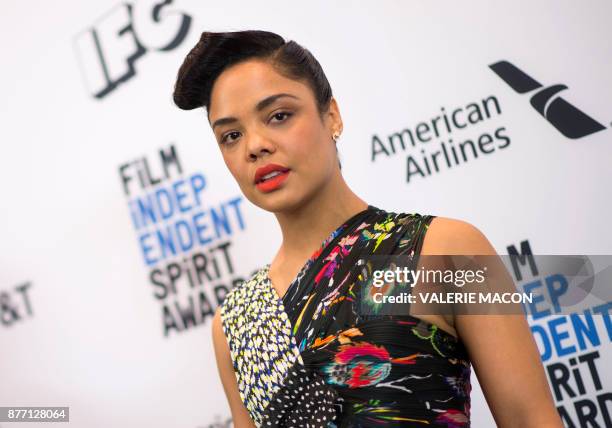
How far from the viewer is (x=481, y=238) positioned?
4.78 ft

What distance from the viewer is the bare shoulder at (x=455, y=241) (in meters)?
1.44

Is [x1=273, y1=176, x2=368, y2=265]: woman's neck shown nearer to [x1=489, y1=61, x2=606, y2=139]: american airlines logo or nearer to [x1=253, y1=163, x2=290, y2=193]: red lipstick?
[x1=253, y1=163, x2=290, y2=193]: red lipstick

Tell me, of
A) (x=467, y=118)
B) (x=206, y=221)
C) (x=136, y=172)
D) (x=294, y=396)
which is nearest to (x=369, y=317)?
(x=294, y=396)

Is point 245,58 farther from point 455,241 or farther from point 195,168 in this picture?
point 195,168

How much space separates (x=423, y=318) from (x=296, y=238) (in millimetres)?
382

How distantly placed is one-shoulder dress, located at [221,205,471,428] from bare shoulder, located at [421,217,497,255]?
25 millimetres

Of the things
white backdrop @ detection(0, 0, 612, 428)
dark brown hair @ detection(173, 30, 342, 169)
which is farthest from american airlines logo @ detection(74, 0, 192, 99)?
dark brown hair @ detection(173, 30, 342, 169)

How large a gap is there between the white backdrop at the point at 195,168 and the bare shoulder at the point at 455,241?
0.95m

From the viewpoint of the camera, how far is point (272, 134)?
61.2 inches

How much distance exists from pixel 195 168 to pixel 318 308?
135 cm

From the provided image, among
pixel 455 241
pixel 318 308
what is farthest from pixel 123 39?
pixel 455 241

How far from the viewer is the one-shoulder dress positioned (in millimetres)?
1410

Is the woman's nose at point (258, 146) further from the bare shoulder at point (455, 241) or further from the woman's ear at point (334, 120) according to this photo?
the bare shoulder at point (455, 241)

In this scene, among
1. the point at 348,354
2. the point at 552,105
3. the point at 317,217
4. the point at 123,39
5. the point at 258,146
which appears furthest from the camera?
the point at 123,39
